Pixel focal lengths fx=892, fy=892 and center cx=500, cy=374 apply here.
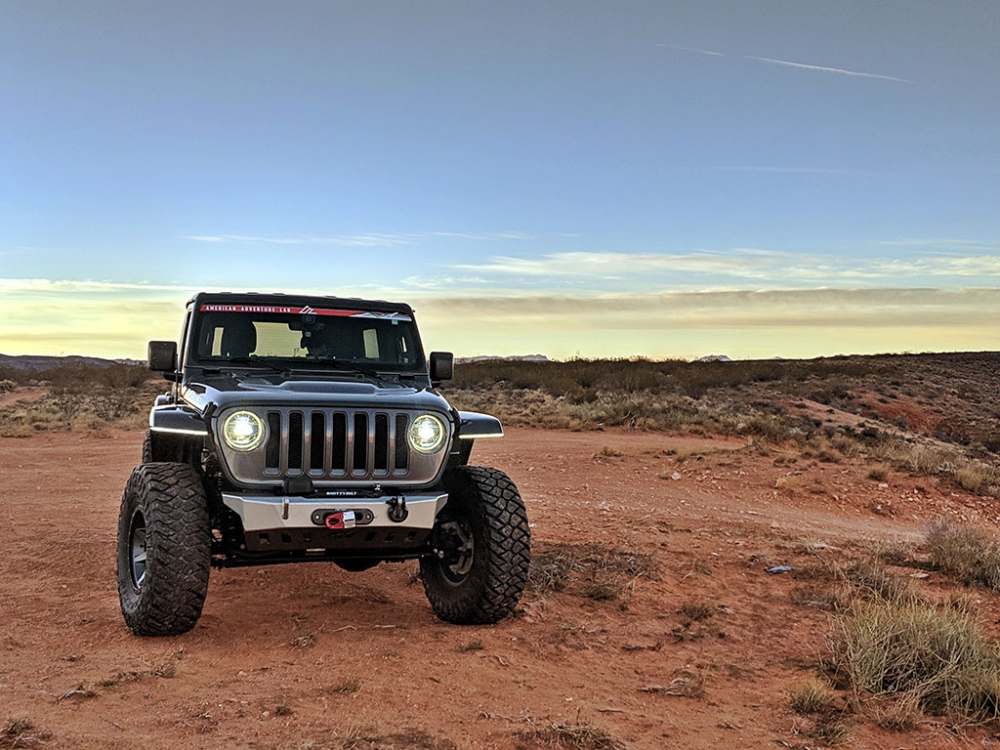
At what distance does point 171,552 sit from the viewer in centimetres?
552

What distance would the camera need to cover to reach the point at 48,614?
6.71 m

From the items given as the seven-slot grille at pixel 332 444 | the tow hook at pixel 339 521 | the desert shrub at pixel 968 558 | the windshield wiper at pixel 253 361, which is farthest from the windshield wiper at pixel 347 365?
the desert shrub at pixel 968 558

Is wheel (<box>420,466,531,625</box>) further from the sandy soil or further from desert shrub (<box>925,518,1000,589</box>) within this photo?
desert shrub (<box>925,518,1000,589</box>)

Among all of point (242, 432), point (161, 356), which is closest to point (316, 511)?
point (242, 432)

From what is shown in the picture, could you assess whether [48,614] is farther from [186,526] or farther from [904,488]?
[904,488]

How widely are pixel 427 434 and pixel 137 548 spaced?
7.29 ft

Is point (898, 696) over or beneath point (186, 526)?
beneath

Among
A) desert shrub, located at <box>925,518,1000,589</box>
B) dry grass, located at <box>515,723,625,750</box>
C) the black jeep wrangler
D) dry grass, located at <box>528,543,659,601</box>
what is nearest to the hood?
the black jeep wrangler

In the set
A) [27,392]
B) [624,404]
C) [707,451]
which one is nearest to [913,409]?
[624,404]

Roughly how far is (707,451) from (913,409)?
24065 millimetres

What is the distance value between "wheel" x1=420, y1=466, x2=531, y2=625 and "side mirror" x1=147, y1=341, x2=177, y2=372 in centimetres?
237

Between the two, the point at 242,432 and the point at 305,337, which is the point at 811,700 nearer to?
the point at 242,432

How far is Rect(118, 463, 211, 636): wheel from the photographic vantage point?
5520mm

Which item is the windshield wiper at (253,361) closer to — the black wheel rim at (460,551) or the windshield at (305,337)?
the windshield at (305,337)
